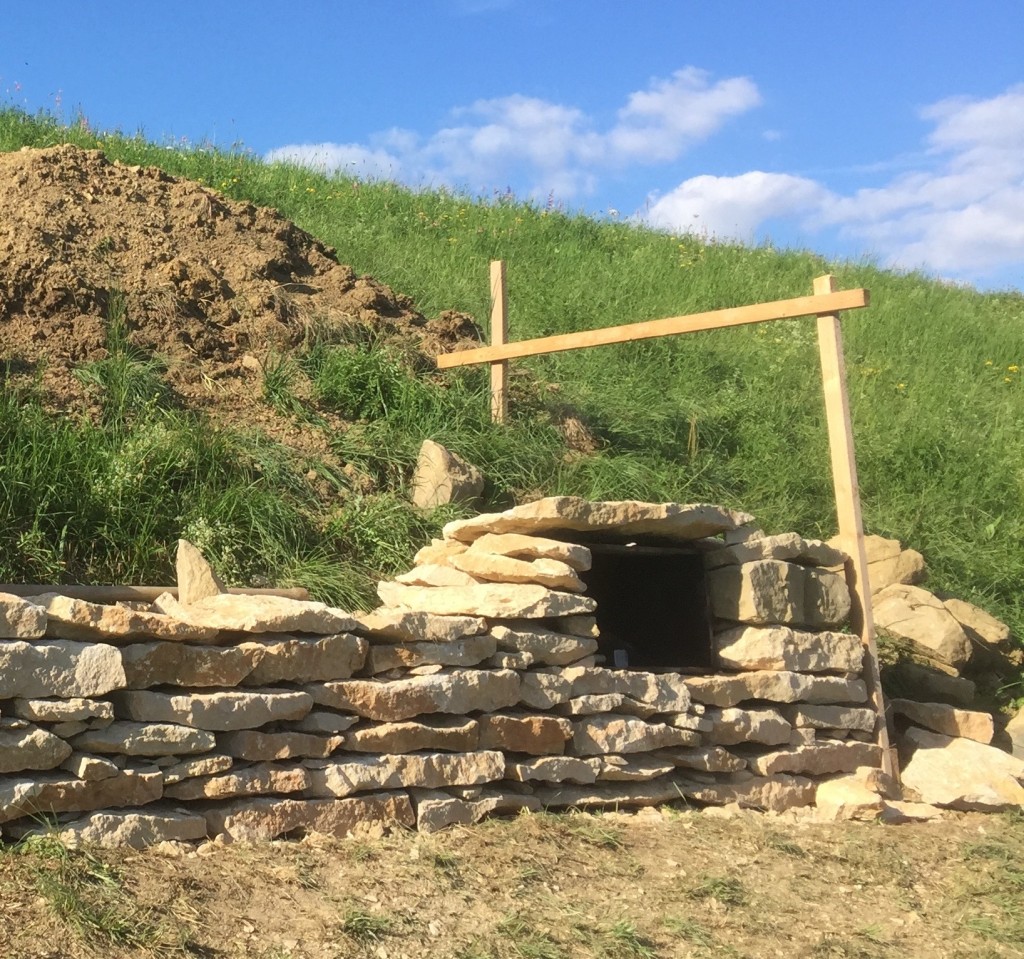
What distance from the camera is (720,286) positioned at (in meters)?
12.6

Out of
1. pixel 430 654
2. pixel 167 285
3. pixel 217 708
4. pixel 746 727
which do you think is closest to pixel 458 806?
pixel 430 654

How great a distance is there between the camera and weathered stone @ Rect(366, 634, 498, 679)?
454 centimetres

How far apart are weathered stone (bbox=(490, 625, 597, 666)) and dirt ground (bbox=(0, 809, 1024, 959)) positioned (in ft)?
2.17

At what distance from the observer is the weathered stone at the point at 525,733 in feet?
15.4

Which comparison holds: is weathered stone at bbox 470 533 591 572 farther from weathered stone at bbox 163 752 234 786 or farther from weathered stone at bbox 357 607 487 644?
weathered stone at bbox 163 752 234 786

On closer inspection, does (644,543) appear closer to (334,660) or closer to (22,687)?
(334,660)

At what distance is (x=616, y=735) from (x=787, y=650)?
1060mm

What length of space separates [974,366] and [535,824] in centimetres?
976

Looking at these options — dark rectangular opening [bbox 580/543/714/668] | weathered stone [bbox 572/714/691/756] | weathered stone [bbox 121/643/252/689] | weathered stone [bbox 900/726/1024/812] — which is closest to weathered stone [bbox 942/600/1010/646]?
weathered stone [bbox 900/726/1024/812]

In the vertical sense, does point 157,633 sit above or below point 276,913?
above

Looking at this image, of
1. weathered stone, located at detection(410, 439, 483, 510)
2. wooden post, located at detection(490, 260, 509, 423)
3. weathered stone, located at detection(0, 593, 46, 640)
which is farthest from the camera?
wooden post, located at detection(490, 260, 509, 423)

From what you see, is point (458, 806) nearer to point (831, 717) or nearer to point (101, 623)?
point (101, 623)

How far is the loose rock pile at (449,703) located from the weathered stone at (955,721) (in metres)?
0.01

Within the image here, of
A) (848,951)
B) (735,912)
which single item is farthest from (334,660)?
(848,951)
